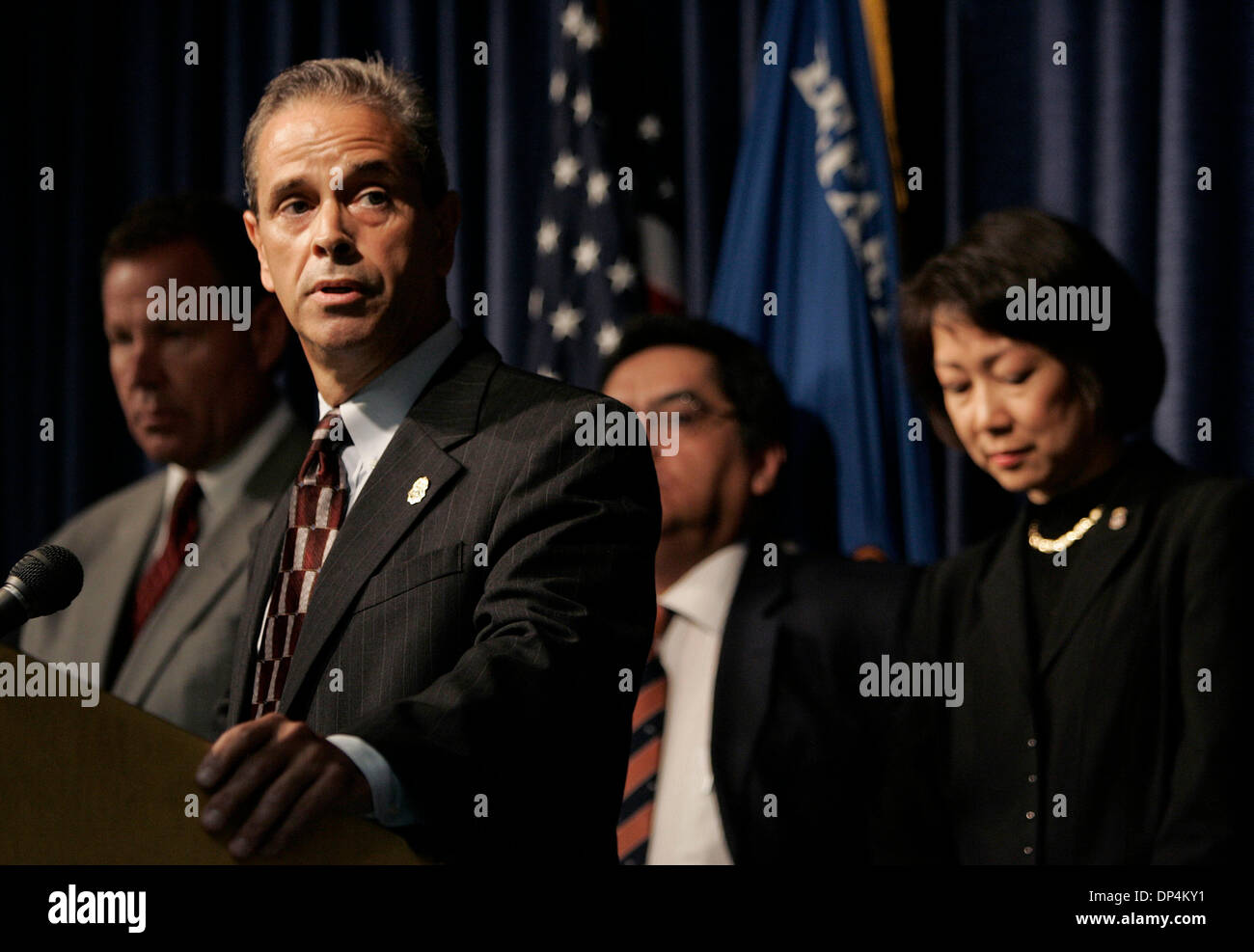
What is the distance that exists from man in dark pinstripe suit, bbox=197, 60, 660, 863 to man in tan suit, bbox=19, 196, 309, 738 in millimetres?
1247

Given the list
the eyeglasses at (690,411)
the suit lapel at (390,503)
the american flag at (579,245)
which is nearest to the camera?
the suit lapel at (390,503)

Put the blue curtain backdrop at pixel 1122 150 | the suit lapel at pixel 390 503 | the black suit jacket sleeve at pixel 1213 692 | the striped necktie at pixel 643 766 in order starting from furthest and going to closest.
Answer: the blue curtain backdrop at pixel 1122 150
the striped necktie at pixel 643 766
the black suit jacket sleeve at pixel 1213 692
the suit lapel at pixel 390 503

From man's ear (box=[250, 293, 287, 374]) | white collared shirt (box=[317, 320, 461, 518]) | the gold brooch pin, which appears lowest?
the gold brooch pin

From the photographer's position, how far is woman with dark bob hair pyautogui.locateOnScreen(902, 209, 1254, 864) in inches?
94.3

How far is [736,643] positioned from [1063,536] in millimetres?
643

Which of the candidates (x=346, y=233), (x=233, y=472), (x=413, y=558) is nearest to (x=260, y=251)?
(x=346, y=233)

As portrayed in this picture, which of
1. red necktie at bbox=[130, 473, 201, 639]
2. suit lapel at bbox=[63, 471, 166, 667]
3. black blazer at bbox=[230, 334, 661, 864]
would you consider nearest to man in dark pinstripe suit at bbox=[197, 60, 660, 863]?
black blazer at bbox=[230, 334, 661, 864]

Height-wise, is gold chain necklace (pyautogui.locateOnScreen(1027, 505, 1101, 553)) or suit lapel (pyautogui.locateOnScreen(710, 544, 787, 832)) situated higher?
gold chain necklace (pyautogui.locateOnScreen(1027, 505, 1101, 553))

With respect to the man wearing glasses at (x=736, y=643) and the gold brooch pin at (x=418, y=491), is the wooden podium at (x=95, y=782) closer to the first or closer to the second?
the gold brooch pin at (x=418, y=491)

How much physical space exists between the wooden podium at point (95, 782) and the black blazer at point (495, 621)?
15 cm

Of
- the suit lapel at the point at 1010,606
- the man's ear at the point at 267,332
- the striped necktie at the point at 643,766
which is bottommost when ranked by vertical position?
the striped necktie at the point at 643,766

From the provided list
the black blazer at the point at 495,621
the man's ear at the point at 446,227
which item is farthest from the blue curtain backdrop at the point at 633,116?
the black blazer at the point at 495,621

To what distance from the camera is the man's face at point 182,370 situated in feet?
10.5

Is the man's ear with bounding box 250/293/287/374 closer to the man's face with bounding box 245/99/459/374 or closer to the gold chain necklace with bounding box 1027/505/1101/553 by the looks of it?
the man's face with bounding box 245/99/459/374
